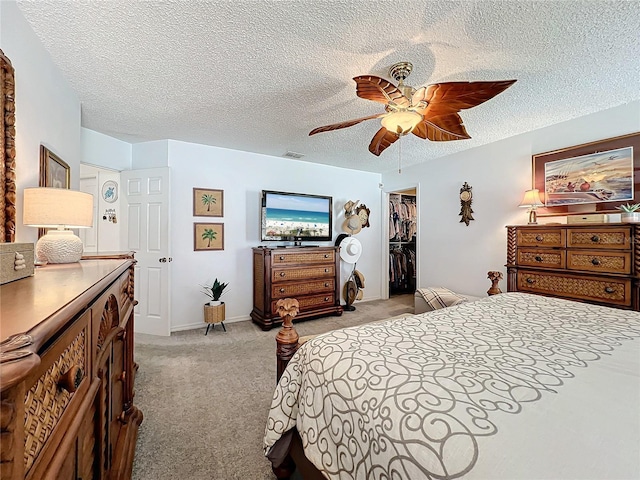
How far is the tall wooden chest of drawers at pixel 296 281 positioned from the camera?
11.4ft

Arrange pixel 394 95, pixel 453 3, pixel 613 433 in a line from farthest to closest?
1. pixel 394 95
2. pixel 453 3
3. pixel 613 433

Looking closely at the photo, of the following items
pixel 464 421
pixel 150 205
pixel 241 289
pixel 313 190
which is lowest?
pixel 241 289

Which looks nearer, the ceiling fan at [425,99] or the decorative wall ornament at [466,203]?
the ceiling fan at [425,99]

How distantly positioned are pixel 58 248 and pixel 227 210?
246 centimetres

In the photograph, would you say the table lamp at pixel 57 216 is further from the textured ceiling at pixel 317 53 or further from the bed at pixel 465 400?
the bed at pixel 465 400

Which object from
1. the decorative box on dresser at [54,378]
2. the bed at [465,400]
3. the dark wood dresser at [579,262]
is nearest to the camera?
the decorative box on dresser at [54,378]

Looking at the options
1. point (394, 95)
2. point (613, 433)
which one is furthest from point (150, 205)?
point (613, 433)

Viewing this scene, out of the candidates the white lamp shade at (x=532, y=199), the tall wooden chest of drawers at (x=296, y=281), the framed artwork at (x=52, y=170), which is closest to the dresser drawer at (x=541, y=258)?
the white lamp shade at (x=532, y=199)

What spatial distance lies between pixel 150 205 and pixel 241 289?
62.8 inches

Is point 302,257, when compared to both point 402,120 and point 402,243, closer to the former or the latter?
point 402,120

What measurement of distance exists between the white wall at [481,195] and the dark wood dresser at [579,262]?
62cm

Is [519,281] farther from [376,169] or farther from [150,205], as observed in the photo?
[150,205]

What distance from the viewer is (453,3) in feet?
4.44

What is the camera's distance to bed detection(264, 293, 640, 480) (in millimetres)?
586
